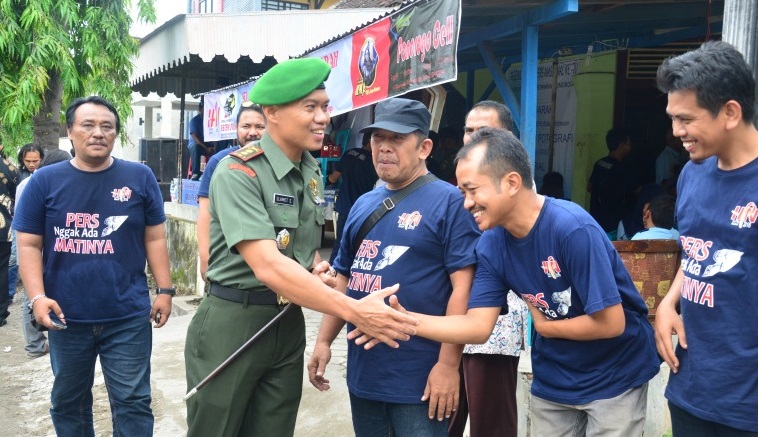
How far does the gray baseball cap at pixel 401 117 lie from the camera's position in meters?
2.93

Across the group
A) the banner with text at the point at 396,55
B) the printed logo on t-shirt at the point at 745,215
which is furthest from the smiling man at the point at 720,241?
the banner with text at the point at 396,55

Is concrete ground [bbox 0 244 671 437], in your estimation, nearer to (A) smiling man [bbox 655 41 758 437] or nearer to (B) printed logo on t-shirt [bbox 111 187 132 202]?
(B) printed logo on t-shirt [bbox 111 187 132 202]

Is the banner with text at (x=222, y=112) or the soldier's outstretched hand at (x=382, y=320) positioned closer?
the soldier's outstretched hand at (x=382, y=320)

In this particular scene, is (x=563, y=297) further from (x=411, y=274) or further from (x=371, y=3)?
(x=371, y=3)

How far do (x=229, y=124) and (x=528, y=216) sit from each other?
27.5 feet

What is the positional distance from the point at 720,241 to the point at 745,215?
0.39ft

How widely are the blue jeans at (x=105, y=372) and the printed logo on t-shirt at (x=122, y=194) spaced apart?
2.11 ft

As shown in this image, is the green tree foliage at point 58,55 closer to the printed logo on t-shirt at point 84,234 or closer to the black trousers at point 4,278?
the black trousers at point 4,278

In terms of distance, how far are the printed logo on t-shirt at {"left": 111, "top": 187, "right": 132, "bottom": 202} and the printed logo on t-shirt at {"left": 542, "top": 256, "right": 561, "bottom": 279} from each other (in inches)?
93.3

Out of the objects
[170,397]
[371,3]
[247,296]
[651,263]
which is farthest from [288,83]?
[371,3]

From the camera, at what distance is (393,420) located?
2902 mm

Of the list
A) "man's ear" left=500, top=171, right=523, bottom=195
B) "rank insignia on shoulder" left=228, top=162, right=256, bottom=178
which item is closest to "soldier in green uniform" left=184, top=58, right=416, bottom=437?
"rank insignia on shoulder" left=228, top=162, right=256, bottom=178

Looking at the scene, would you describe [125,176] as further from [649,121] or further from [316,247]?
[649,121]

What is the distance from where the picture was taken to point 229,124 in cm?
1045
